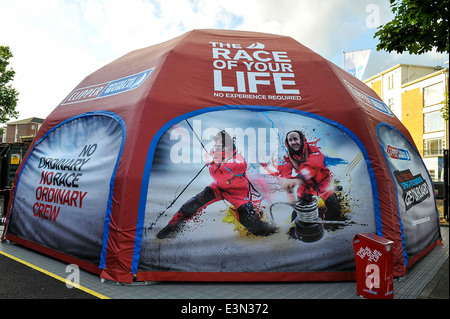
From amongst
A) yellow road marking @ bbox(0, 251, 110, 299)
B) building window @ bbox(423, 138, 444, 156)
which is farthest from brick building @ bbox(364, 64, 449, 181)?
yellow road marking @ bbox(0, 251, 110, 299)

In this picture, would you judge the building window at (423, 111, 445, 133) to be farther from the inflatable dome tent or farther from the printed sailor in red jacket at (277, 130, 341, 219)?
the printed sailor in red jacket at (277, 130, 341, 219)

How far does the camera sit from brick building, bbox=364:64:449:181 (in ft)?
120

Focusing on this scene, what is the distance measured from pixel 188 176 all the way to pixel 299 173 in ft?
6.89

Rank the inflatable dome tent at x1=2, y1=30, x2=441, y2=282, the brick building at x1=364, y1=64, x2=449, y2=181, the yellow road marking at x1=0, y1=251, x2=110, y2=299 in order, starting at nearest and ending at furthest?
the yellow road marking at x1=0, y1=251, x2=110, y2=299
the inflatable dome tent at x1=2, y1=30, x2=441, y2=282
the brick building at x1=364, y1=64, x2=449, y2=181

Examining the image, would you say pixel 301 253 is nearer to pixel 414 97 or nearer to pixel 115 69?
pixel 115 69

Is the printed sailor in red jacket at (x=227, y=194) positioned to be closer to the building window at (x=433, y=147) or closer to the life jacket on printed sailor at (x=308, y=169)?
the life jacket on printed sailor at (x=308, y=169)

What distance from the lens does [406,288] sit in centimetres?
566

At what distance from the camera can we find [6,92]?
1032 inches

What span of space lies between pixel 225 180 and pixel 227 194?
0.86 ft

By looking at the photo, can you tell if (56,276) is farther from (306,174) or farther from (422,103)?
(422,103)

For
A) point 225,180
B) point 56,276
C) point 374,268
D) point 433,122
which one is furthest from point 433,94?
point 56,276

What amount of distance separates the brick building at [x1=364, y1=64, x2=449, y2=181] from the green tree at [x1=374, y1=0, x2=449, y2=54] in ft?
101

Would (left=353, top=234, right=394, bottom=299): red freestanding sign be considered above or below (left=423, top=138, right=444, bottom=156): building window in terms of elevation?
below

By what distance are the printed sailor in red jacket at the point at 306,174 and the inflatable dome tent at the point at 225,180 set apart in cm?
2
